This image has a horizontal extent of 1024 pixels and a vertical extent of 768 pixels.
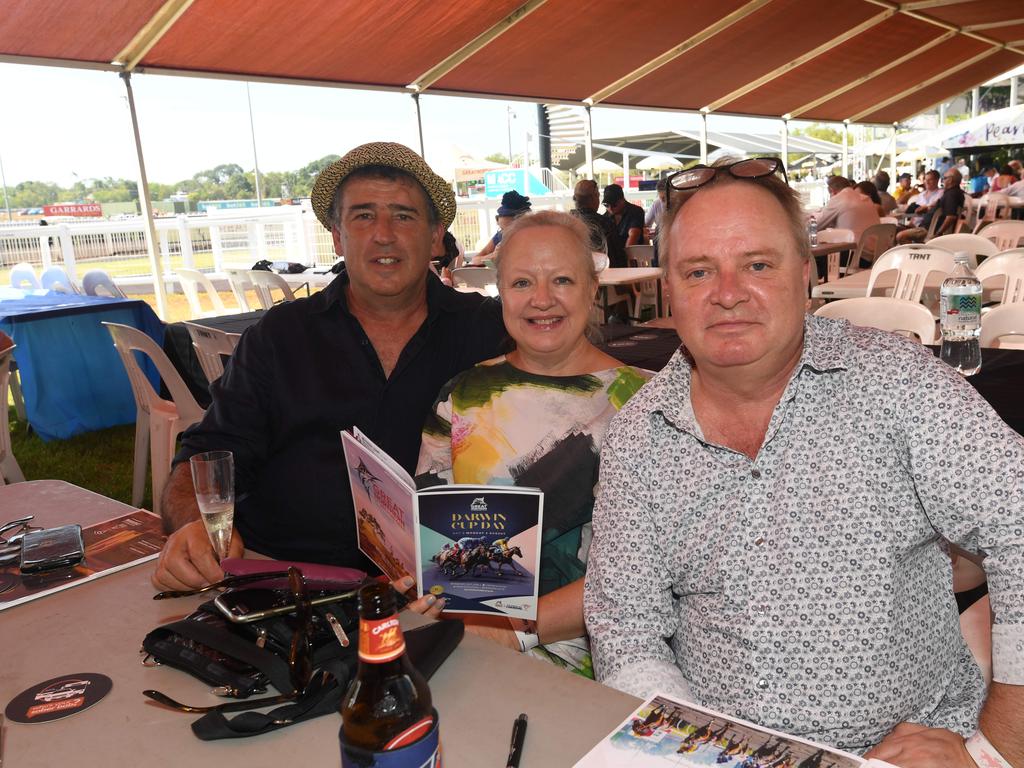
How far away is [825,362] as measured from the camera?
53.1 inches

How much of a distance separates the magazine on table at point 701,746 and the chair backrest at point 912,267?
175 inches

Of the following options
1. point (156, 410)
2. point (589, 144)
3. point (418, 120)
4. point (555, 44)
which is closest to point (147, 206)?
point (418, 120)

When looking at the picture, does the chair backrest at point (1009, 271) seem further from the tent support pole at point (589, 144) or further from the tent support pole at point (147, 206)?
the tent support pole at point (589, 144)

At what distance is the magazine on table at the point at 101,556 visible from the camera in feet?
5.19

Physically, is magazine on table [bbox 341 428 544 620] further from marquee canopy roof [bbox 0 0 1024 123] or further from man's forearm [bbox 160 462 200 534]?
marquee canopy roof [bbox 0 0 1024 123]

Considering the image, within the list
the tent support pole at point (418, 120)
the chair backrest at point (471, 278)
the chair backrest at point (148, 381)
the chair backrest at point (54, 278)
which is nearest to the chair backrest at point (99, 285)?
the chair backrest at point (54, 278)

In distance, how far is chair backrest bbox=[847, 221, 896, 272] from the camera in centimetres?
924

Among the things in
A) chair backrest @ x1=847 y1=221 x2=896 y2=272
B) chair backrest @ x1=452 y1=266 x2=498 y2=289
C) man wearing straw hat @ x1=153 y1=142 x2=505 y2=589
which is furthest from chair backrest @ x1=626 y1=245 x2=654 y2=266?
man wearing straw hat @ x1=153 y1=142 x2=505 y2=589

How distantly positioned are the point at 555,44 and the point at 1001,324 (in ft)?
25.1

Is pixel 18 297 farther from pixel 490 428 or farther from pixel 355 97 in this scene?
pixel 490 428

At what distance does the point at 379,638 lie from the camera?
787 mm

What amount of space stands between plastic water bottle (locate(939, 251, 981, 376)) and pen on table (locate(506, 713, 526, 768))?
7.95 feet

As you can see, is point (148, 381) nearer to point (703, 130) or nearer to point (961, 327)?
point (961, 327)

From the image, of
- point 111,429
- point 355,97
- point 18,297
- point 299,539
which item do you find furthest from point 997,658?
point 355,97
